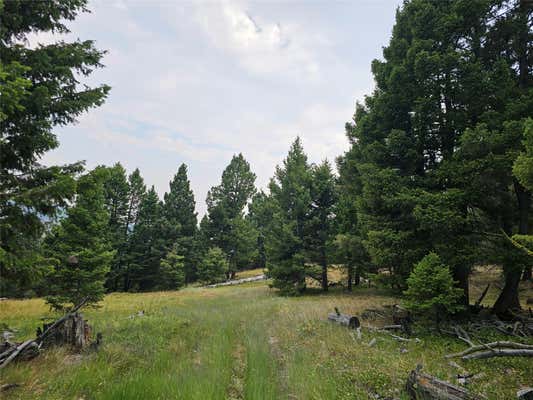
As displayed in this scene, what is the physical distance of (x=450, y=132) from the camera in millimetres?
10367

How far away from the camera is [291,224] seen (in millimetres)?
23047

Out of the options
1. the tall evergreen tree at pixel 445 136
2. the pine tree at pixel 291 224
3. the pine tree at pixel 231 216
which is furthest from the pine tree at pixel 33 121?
the pine tree at pixel 231 216

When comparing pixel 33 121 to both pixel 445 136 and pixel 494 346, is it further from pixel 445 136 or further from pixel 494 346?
pixel 445 136

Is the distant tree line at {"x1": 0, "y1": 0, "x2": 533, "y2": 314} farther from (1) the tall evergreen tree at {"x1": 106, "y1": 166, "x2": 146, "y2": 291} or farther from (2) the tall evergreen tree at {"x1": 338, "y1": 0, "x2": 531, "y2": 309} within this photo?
(1) the tall evergreen tree at {"x1": 106, "y1": 166, "x2": 146, "y2": 291}

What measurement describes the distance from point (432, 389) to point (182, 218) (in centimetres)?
4045

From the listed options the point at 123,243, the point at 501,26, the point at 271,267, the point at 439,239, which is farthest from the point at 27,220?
the point at 123,243

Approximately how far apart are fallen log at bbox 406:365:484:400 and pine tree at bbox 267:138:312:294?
17.1 meters

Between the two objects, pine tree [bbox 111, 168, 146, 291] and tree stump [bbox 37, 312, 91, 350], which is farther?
pine tree [bbox 111, 168, 146, 291]

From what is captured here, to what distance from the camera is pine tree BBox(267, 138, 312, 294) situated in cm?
2278

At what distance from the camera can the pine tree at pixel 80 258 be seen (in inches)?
551

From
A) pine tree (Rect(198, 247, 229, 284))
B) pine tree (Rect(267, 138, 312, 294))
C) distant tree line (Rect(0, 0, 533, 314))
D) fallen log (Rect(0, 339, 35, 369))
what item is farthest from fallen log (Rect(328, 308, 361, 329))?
pine tree (Rect(198, 247, 229, 284))

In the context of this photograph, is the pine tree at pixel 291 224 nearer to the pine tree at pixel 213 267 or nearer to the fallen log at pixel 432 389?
the pine tree at pixel 213 267

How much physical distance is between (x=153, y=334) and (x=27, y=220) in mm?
5579

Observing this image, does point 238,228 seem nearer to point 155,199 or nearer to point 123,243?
point 155,199
